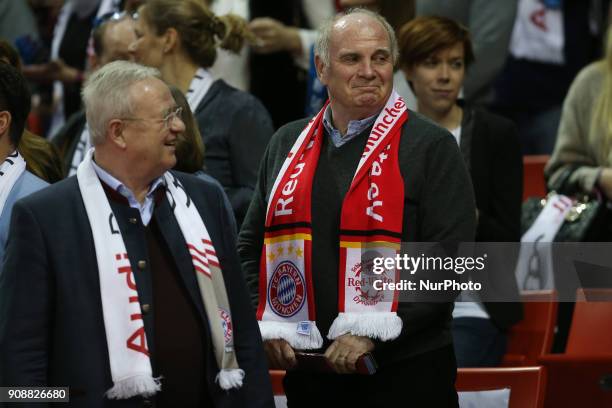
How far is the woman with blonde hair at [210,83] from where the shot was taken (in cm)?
551

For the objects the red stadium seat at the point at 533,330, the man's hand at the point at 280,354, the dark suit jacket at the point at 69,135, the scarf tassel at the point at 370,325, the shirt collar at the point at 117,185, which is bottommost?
the red stadium seat at the point at 533,330

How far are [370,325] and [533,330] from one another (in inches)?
69.6

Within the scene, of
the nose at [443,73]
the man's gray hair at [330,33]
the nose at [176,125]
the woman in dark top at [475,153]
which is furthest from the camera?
the nose at [443,73]

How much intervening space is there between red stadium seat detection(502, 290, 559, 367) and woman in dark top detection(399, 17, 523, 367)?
0.09 m

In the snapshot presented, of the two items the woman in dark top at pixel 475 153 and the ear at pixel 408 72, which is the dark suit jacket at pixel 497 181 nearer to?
the woman in dark top at pixel 475 153

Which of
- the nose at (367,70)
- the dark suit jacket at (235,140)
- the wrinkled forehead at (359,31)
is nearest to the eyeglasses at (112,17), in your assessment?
the dark suit jacket at (235,140)

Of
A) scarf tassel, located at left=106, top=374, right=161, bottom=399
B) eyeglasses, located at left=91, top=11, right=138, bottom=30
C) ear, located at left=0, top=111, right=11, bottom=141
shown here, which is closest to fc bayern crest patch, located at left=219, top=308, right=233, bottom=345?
scarf tassel, located at left=106, top=374, right=161, bottom=399

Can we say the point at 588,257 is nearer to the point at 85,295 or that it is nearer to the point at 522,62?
the point at 522,62

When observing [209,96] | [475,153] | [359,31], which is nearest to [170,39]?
[209,96]

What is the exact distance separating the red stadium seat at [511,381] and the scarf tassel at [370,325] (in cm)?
63

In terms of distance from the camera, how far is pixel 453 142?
4203 millimetres

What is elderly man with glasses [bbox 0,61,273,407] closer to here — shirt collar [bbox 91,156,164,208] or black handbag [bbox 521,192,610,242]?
shirt collar [bbox 91,156,164,208]

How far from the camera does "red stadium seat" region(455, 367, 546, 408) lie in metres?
A: 4.52

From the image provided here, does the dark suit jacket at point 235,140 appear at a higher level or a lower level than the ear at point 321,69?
lower
